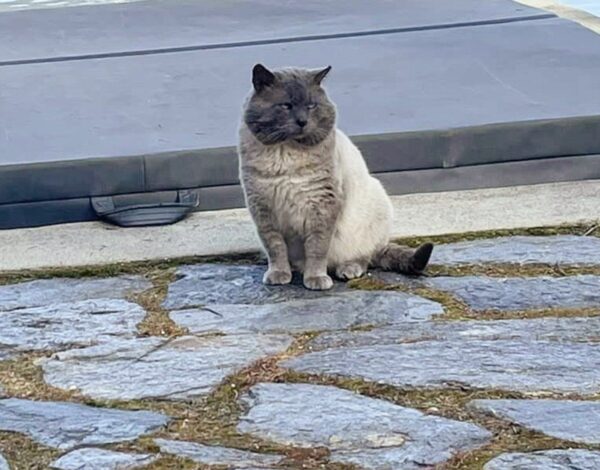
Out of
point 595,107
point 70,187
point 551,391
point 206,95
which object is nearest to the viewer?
point 551,391

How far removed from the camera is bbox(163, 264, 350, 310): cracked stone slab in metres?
3.22

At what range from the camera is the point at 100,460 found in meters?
2.21

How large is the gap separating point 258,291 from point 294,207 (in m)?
0.28

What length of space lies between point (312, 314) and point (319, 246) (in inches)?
14.2

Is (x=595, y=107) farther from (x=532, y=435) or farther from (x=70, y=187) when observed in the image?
(x=532, y=435)

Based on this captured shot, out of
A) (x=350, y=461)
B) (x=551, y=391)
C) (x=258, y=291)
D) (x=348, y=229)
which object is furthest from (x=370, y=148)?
(x=350, y=461)

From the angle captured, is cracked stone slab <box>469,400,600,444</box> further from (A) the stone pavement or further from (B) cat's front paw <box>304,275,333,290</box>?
(B) cat's front paw <box>304,275,333,290</box>

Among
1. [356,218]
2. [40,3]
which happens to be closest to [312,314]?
[356,218]

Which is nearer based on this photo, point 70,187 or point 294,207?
point 294,207

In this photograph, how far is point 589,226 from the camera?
148 inches

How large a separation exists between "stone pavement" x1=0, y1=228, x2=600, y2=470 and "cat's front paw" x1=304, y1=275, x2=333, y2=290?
3 cm

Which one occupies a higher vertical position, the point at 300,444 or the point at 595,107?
the point at 595,107

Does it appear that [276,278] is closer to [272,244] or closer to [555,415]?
[272,244]

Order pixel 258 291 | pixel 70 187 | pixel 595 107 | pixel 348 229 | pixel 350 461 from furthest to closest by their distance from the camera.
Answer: pixel 595 107, pixel 70 187, pixel 348 229, pixel 258 291, pixel 350 461
